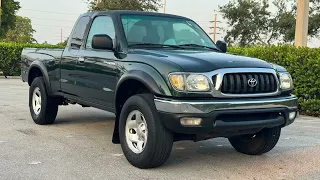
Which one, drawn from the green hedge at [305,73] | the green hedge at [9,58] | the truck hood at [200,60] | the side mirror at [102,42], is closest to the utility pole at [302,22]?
the green hedge at [305,73]

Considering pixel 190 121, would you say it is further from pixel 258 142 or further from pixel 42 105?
pixel 42 105

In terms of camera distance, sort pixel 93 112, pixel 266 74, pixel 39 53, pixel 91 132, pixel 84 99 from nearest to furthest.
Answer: pixel 266 74
pixel 84 99
pixel 91 132
pixel 39 53
pixel 93 112

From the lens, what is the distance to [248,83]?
4707mm

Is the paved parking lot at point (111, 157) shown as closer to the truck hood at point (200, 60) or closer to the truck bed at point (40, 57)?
the truck bed at point (40, 57)

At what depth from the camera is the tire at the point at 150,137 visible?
4586 millimetres

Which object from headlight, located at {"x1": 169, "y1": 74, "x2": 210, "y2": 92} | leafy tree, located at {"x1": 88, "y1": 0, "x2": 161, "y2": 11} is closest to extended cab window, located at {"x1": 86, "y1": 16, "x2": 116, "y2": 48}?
headlight, located at {"x1": 169, "y1": 74, "x2": 210, "y2": 92}

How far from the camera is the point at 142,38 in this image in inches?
226

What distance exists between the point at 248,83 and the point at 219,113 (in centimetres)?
54

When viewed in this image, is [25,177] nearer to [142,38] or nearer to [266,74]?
[142,38]

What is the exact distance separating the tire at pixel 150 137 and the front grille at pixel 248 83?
769 mm

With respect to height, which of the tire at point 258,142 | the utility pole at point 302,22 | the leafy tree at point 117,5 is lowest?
the tire at point 258,142

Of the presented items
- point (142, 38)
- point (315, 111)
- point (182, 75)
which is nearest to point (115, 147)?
point (142, 38)

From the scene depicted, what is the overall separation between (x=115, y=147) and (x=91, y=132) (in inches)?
46.8

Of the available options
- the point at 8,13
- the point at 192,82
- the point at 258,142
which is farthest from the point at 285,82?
the point at 8,13
